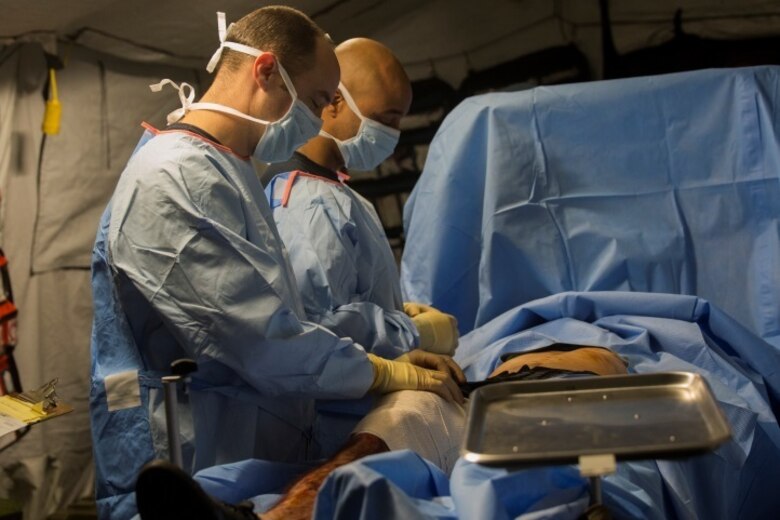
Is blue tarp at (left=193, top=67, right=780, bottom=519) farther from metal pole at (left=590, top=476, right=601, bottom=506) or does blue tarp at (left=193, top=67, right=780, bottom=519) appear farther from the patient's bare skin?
metal pole at (left=590, top=476, right=601, bottom=506)

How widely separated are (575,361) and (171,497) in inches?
59.5

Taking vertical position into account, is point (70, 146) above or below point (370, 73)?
below

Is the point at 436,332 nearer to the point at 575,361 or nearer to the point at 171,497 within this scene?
the point at 575,361

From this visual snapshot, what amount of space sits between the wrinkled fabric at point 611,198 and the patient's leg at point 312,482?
1.70 metres

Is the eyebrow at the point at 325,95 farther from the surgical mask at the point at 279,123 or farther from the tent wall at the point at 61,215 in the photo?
the tent wall at the point at 61,215

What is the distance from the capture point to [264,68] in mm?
2605

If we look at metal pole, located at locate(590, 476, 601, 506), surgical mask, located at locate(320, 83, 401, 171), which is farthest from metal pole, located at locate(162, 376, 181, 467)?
surgical mask, located at locate(320, 83, 401, 171)

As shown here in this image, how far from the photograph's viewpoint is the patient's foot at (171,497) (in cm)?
166

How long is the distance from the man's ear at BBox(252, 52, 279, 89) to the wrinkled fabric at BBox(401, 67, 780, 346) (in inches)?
63.0

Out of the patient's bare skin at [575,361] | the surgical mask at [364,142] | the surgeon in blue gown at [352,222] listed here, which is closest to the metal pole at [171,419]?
the surgeon in blue gown at [352,222]

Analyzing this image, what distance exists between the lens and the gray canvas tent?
13.5 feet

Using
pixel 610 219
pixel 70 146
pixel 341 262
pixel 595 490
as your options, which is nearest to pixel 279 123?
pixel 341 262

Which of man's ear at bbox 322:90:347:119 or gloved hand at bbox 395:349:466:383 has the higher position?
man's ear at bbox 322:90:347:119

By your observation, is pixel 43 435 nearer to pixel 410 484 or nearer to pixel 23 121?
pixel 23 121
